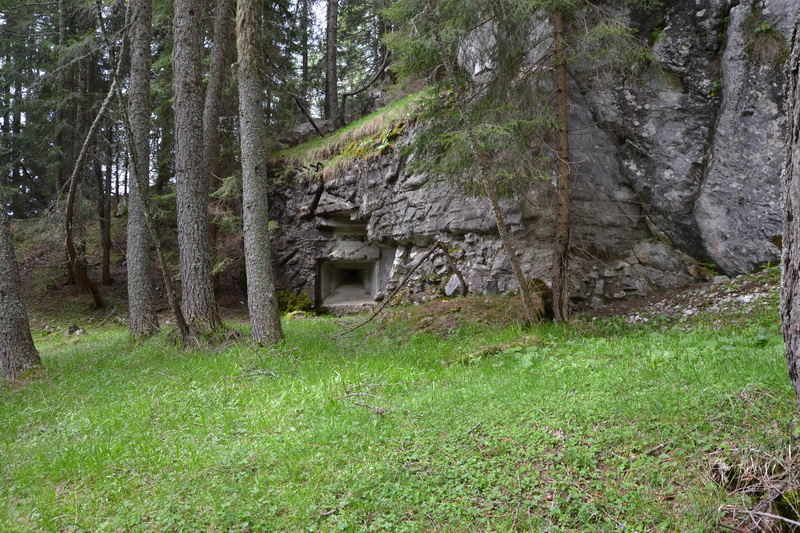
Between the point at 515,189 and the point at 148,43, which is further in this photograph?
the point at 148,43

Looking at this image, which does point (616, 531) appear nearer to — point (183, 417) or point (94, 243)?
point (183, 417)

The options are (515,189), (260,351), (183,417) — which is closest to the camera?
(183,417)

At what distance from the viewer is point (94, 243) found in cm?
1923

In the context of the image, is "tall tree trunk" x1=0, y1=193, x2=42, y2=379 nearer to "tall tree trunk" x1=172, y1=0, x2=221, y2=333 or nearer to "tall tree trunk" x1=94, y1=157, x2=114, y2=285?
"tall tree trunk" x1=172, y1=0, x2=221, y2=333

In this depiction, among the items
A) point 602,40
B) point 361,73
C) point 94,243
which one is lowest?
point 94,243

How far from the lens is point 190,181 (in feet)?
26.7

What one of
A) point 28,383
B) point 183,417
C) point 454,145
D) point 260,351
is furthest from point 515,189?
point 28,383

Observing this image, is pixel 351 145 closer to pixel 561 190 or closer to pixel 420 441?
pixel 561 190

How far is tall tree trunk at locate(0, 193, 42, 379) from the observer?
6.98m

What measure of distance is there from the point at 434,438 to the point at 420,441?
0.36 feet

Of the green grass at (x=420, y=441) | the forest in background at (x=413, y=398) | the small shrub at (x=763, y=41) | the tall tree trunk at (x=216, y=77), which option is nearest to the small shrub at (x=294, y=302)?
the forest in background at (x=413, y=398)

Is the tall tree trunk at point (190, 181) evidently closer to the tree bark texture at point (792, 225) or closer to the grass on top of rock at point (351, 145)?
the grass on top of rock at point (351, 145)

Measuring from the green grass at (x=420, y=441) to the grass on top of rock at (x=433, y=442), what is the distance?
0.01 metres

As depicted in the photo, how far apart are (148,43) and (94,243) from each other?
41.2 ft
